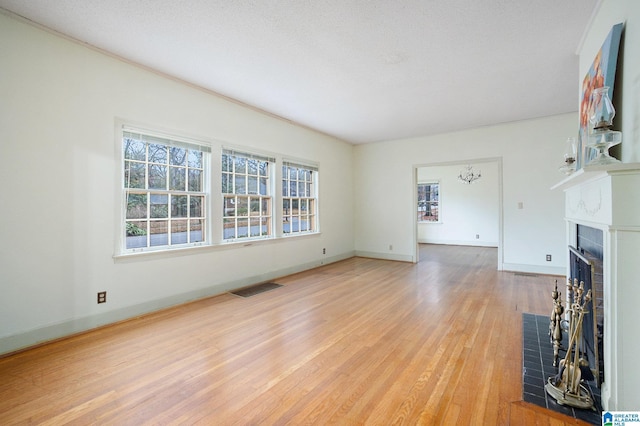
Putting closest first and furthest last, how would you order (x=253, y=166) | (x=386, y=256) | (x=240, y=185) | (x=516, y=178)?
(x=240, y=185) < (x=253, y=166) < (x=516, y=178) < (x=386, y=256)

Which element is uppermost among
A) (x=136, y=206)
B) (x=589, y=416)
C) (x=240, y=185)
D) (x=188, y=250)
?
(x=240, y=185)

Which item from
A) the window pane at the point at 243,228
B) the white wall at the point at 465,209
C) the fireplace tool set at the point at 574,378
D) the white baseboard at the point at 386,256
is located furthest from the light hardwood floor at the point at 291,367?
the white wall at the point at 465,209

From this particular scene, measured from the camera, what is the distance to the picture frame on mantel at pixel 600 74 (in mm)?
1886

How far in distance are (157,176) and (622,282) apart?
4.13 meters

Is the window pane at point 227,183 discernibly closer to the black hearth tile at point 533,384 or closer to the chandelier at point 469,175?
the black hearth tile at point 533,384

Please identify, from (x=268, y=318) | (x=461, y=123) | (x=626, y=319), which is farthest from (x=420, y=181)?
(x=626, y=319)

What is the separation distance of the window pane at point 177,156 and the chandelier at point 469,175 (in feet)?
25.8

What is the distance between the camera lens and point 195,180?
3.94 metres

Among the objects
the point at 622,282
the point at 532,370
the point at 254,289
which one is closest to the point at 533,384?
the point at 532,370

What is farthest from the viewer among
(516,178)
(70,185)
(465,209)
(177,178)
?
(465,209)

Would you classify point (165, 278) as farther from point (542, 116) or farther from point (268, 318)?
point (542, 116)

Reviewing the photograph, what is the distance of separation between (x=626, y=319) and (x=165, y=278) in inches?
158

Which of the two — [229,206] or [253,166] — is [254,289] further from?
[253,166]

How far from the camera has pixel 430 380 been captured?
2047 mm
